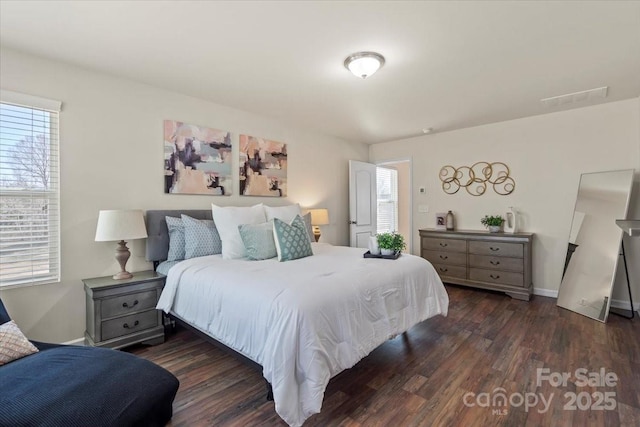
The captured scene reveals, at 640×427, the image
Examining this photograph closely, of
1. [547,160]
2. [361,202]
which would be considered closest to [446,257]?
[361,202]

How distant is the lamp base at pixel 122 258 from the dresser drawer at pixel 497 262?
420 centimetres

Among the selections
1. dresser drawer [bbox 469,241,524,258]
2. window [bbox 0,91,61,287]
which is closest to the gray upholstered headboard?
window [bbox 0,91,61,287]

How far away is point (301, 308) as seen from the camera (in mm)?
1643

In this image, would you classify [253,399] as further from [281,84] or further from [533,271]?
[533,271]

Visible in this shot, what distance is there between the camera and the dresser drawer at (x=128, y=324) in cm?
243

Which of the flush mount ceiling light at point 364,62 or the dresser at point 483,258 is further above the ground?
the flush mount ceiling light at point 364,62

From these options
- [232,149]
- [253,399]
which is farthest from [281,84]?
[253,399]

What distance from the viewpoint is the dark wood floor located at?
1.76 m

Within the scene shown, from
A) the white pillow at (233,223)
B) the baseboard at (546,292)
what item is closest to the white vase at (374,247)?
the white pillow at (233,223)

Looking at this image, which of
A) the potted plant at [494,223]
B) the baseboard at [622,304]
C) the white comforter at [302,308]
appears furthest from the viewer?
the potted plant at [494,223]

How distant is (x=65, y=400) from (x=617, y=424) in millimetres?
2859

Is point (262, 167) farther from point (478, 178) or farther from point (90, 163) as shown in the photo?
point (478, 178)

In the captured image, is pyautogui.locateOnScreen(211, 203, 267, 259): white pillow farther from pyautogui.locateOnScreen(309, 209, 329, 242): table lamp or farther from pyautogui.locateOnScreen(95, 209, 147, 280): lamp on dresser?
pyautogui.locateOnScreen(309, 209, 329, 242): table lamp

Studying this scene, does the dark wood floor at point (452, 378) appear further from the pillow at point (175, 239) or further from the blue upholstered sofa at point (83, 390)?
the pillow at point (175, 239)
